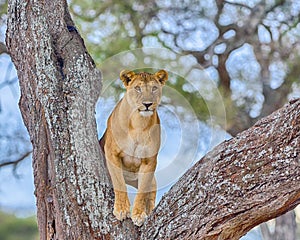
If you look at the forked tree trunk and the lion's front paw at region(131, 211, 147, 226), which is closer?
the forked tree trunk

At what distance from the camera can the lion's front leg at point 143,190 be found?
6.34 feet

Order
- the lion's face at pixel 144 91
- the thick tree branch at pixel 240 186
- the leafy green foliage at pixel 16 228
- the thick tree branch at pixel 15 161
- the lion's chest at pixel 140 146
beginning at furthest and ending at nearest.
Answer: the leafy green foliage at pixel 16 228 → the thick tree branch at pixel 15 161 → the lion's chest at pixel 140 146 → the lion's face at pixel 144 91 → the thick tree branch at pixel 240 186

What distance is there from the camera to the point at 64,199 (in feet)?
6.24

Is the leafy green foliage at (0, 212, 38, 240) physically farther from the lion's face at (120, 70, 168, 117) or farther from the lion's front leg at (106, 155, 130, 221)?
the lion's face at (120, 70, 168, 117)

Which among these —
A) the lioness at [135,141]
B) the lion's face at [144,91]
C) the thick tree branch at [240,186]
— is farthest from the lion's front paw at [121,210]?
the lion's face at [144,91]

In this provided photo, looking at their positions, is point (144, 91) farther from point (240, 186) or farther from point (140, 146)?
point (240, 186)

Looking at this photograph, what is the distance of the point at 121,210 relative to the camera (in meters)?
1.91

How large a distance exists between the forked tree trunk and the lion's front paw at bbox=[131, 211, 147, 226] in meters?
0.02

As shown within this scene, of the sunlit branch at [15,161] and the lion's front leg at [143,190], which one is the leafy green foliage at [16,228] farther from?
the lion's front leg at [143,190]

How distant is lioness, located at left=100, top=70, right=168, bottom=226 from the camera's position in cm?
191

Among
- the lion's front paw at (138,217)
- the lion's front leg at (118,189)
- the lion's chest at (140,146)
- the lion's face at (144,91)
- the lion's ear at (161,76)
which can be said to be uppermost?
the lion's ear at (161,76)

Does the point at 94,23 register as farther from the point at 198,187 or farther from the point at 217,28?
the point at 198,187

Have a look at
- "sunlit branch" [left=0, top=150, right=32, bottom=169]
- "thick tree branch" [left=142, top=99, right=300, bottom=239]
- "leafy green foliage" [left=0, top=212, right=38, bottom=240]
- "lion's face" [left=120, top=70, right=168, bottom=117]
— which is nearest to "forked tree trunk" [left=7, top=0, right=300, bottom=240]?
"thick tree branch" [left=142, top=99, right=300, bottom=239]

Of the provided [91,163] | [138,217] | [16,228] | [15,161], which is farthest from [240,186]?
[16,228]
